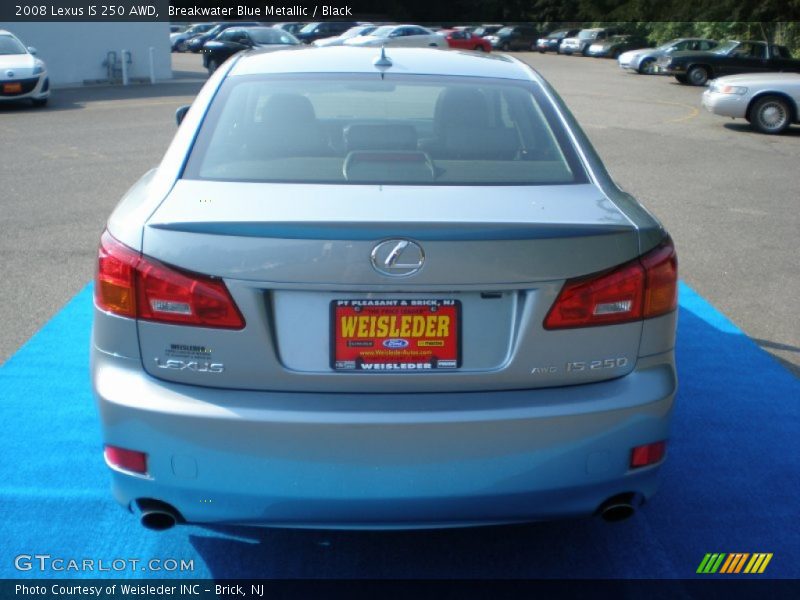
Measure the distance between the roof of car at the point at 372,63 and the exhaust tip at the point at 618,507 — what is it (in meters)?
1.89

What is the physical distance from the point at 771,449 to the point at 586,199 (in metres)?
1.94

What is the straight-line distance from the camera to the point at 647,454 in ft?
9.84

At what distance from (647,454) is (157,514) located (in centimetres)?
154

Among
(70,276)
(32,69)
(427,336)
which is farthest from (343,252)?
(32,69)

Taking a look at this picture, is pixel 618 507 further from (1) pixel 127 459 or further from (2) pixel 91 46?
(2) pixel 91 46

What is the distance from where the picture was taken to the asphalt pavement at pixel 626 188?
666cm

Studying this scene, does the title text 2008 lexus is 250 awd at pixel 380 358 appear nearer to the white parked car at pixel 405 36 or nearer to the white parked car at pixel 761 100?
the white parked car at pixel 761 100

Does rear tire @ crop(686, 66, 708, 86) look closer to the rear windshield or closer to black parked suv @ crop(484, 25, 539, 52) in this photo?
the rear windshield

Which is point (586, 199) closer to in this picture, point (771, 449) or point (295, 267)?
point (295, 267)

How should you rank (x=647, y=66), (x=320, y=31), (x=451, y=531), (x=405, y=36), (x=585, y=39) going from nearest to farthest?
(x=451, y=531), (x=647, y=66), (x=405, y=36), (x=585, y=39), (x=320, y=31)

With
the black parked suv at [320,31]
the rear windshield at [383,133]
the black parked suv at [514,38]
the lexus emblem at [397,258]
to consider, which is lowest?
the black parked suv at [514,38]

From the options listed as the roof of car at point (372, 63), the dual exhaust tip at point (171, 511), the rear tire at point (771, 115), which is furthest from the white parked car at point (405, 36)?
the dual exhaust tip at point (171, 511)

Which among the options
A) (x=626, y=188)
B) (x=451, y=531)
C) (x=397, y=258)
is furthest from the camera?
(x=626, y=188)

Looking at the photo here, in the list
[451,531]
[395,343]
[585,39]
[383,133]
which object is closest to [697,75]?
[585,39]
